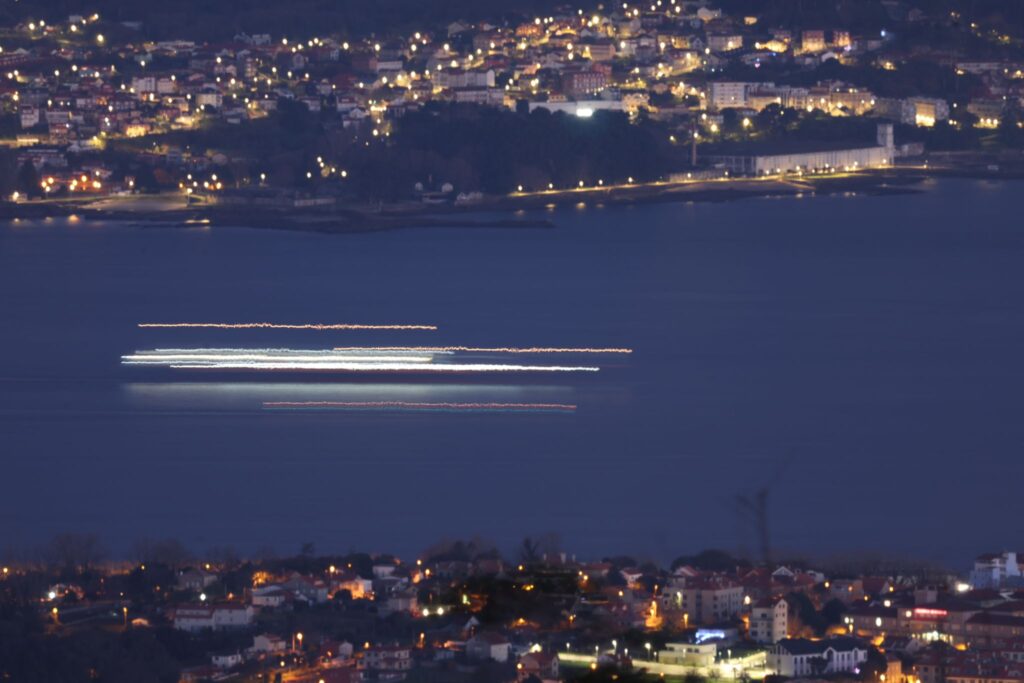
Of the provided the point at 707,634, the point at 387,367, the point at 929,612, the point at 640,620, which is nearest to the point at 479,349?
the point at 387,367

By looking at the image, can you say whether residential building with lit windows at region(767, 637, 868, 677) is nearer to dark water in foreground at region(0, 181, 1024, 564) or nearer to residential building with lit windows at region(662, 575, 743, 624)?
residential building with lit windows at region(662, 575, 743, 624)

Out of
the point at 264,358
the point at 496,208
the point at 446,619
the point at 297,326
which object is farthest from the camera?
the point at 496,208

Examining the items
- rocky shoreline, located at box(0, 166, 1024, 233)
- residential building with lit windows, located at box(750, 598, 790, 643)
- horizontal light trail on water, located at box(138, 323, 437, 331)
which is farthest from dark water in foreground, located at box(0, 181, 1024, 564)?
residential building with lit windows, located at box(750, 598, 790, 643)

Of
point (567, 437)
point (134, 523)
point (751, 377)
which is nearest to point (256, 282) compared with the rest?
point (751, 377)

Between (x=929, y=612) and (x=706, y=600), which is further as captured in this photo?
(x=706, y=600)

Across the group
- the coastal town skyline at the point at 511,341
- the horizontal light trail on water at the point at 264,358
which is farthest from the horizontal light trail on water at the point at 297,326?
the horizontal light trail on water at the point at 264,358

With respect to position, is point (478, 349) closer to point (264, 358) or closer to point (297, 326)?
point (264, 358)

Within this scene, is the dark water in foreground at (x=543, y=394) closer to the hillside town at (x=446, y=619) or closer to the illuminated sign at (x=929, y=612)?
the hillside town at (x=446, y=619)
